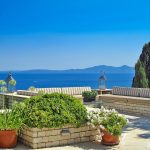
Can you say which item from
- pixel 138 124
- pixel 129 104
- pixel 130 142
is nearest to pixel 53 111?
pixel 130 142

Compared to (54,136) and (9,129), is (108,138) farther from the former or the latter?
(9,129)

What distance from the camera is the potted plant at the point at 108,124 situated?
9.59m

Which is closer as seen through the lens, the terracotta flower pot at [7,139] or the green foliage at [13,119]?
the terracotta flower pot at [7,139]

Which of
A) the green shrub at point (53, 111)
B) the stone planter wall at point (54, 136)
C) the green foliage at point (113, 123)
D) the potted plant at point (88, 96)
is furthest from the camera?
the potted plant at point (88, 96)

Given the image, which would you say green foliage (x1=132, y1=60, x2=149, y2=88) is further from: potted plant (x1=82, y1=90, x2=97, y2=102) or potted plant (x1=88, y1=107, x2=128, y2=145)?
potted plant (x1=88, y1=107, x2=128, y2=145)

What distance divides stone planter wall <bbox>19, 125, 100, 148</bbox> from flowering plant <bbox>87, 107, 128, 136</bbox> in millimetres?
339

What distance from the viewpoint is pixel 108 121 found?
9742mm

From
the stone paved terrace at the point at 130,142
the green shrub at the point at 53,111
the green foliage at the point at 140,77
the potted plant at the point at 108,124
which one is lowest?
the stone paved terrace at the point at 130,142

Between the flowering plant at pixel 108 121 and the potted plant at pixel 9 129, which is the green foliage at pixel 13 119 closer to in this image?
the potted plant at pixel 9 129

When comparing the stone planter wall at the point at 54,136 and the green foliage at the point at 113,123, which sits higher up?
the green foliage at the point at 113,123

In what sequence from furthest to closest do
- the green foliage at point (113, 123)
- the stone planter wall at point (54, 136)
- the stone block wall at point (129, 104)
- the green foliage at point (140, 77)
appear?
the green foliage at point (140, 77)
the stone block wall at point (129, 104)
the green foliage at point (113, 123)
the stone planter wall at point (54, 136)

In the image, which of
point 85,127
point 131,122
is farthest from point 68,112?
point 131,122

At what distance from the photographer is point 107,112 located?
10000 mm

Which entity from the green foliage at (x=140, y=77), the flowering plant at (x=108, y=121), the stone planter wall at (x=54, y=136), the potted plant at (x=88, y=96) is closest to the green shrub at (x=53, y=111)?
the stone planter wall at (x=54, y=136)
